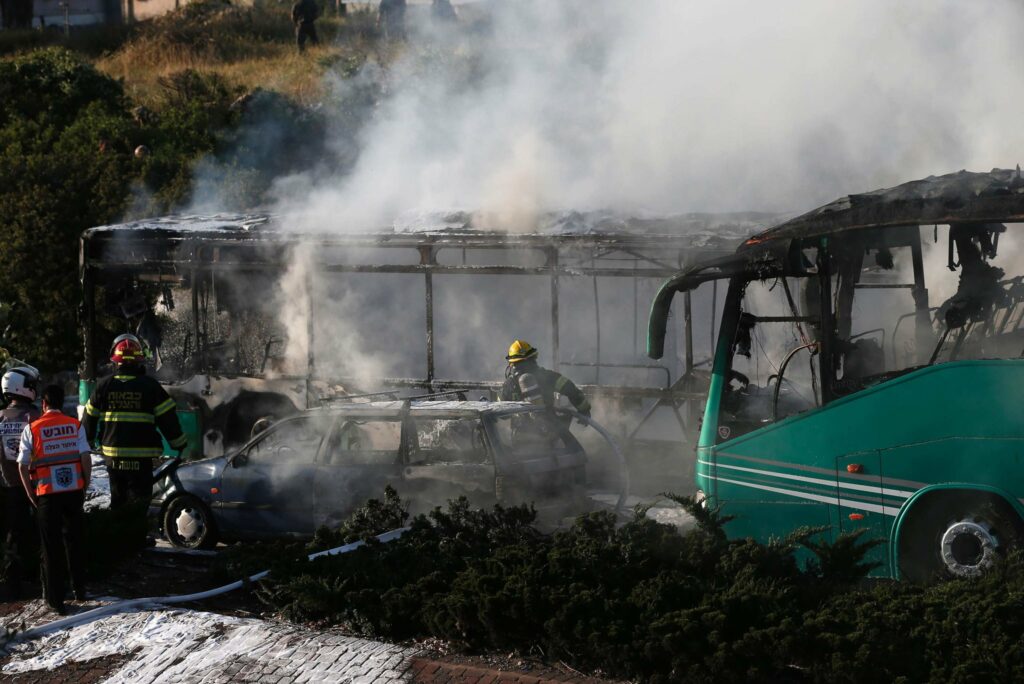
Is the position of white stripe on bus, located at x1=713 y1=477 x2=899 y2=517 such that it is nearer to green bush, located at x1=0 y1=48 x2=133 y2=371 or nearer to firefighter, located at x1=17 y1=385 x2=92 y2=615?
firefighter, located at x1=17 y1=385 x2=92 y2=615

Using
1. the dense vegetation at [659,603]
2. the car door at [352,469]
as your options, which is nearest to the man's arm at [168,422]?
the car door at [352,469]

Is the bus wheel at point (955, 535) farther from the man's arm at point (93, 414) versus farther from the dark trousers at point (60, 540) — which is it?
the man's arm at point (93, 414)

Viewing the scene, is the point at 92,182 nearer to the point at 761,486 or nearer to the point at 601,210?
the point at 601,210

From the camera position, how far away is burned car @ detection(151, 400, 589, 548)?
10344 mm

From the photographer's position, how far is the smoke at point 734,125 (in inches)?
648

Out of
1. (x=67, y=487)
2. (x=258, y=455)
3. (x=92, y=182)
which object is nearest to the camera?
(x=67, y=487)

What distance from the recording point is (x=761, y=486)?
9133mm

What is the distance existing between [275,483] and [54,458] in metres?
2.67

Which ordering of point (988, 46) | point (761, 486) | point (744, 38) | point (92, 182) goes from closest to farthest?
point (761, 486) < point (988, 46) < point (744, 38) < point (92, 182)

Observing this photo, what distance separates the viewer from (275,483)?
36.0 feet

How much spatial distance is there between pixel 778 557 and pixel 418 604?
1.92 m

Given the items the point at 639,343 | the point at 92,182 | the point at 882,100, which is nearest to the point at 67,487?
the point at 639,343

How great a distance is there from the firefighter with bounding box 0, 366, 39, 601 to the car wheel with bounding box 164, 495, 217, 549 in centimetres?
206

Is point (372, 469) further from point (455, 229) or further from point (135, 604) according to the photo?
point (455, 229)
